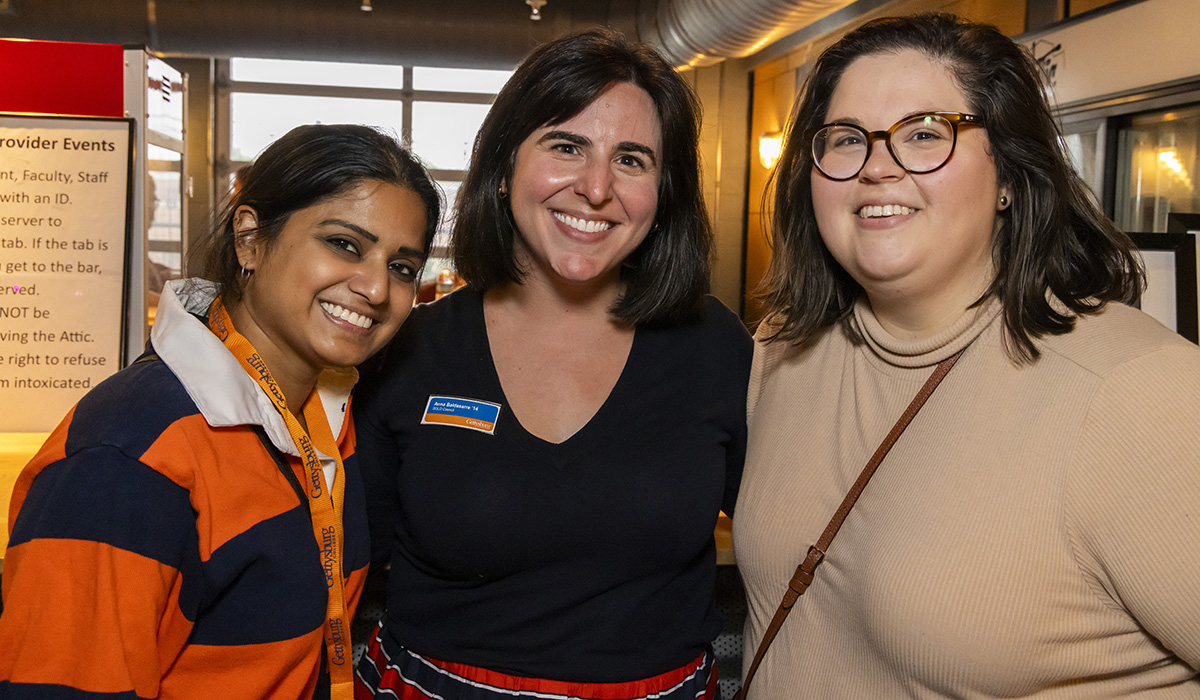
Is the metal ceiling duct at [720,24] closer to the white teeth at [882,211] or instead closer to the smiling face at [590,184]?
the smiling face at [590,184]

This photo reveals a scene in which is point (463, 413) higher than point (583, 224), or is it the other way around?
point (583, 224)

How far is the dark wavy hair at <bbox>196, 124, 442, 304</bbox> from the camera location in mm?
1347

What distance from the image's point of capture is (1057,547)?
109 cm

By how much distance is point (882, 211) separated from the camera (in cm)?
125

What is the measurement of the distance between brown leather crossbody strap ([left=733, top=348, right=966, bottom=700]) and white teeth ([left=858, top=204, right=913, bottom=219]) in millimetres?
223

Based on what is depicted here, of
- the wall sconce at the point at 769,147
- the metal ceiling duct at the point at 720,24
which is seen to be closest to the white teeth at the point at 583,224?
the metal ceiling duct at the point at 720,24

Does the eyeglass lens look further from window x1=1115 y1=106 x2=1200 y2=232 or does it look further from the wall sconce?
the wall sconce

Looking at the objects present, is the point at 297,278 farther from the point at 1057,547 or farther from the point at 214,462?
the point at 1057,547

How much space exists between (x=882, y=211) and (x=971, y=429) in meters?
0.33

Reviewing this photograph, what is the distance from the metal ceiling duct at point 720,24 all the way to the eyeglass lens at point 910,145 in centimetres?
420

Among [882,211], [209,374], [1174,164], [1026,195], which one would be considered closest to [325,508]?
[209,374]

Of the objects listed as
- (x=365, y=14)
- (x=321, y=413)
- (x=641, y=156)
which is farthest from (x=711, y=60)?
(x=321, y=413)

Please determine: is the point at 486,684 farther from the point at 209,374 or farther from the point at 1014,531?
the point at 1014,531

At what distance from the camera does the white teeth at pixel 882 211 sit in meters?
1.24
